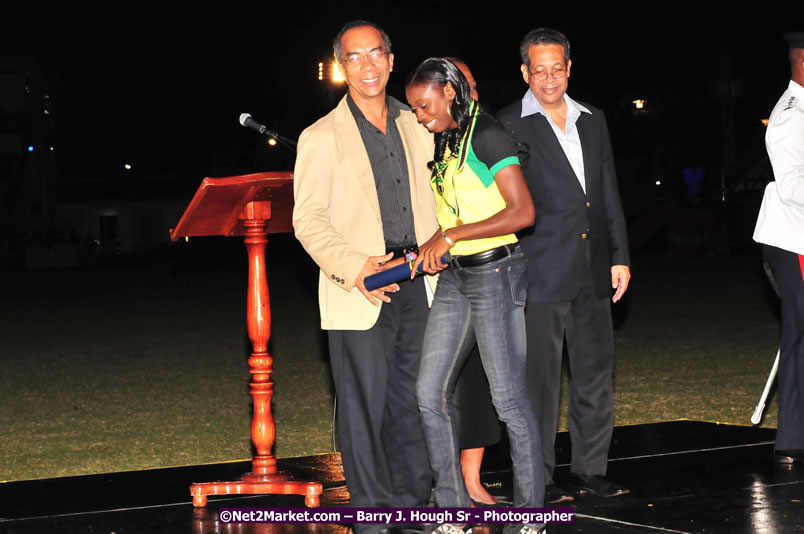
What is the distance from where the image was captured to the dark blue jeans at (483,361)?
446 centimetres

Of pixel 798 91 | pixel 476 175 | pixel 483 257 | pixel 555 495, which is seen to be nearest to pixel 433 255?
pixel 483 257

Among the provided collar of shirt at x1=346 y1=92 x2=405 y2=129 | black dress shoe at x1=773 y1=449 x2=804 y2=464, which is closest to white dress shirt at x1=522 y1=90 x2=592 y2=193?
collar of shirt at x1=346 y1=92 x2=405 y2=129

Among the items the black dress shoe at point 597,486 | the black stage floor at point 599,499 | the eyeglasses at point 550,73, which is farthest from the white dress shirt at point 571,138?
the black stage floor at point 599,499

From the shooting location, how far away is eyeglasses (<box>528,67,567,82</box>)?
546 cm

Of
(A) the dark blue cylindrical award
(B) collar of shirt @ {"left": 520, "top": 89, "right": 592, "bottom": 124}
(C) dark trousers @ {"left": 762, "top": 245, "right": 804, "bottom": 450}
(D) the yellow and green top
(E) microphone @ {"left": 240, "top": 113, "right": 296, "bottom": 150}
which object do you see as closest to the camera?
(D) the yellow and green top

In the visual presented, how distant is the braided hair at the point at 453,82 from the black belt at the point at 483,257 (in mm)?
385

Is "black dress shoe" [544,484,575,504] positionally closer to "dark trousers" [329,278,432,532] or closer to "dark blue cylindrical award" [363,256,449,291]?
"dark trousers" [329,278,432,532]

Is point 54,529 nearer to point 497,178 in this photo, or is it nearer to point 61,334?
point 497,178

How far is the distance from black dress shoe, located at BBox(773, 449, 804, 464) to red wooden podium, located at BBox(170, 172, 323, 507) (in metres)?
2.32

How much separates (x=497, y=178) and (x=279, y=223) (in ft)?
5.67

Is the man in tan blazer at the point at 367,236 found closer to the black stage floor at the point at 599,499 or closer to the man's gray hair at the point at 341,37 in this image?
the man's gray hair at the point at 341,37

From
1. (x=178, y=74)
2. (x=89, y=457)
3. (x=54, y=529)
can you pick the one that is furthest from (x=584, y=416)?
(x=178, y=74)

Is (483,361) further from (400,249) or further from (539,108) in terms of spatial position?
(539,108)

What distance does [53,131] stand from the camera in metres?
66.2
